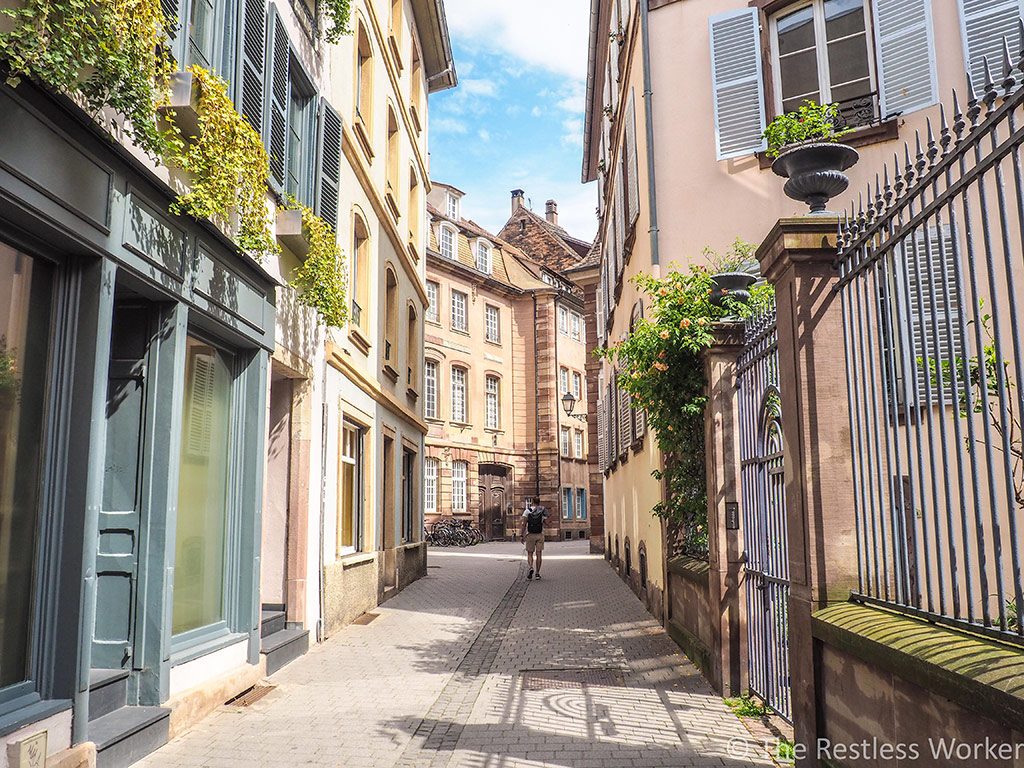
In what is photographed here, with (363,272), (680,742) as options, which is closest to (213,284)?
(680,742)

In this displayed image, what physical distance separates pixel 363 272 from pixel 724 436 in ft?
22.5

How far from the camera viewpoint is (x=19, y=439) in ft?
14.2

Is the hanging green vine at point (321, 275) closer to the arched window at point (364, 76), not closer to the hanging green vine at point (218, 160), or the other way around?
the hanging green vine at point (218, 160)

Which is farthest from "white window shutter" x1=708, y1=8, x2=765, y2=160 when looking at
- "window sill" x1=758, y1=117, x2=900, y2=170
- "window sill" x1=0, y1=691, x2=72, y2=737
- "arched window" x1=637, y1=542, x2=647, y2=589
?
"window sill" x1=0, y1=691, x2=72, y2=737

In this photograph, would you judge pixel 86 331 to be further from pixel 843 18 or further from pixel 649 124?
pixel 843 18

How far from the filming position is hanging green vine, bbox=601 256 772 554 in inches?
288

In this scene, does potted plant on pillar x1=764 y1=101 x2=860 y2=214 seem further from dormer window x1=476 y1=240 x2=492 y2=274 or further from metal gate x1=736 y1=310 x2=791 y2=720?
dormer window x1=476 y1=240 x2=492 y2=274

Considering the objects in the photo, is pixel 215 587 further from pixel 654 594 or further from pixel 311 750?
pixel 654 594

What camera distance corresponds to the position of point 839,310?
4262 mm

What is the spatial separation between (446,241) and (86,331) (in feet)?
97.6

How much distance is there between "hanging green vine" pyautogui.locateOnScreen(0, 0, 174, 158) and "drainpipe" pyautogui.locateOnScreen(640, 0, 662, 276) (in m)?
6.71

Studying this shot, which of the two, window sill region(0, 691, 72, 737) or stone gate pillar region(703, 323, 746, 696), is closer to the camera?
window sill region(0, 691, 72, 737)

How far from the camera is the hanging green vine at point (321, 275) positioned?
8.15m

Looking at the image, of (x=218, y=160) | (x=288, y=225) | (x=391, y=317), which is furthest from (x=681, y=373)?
(x=391, y=317)
